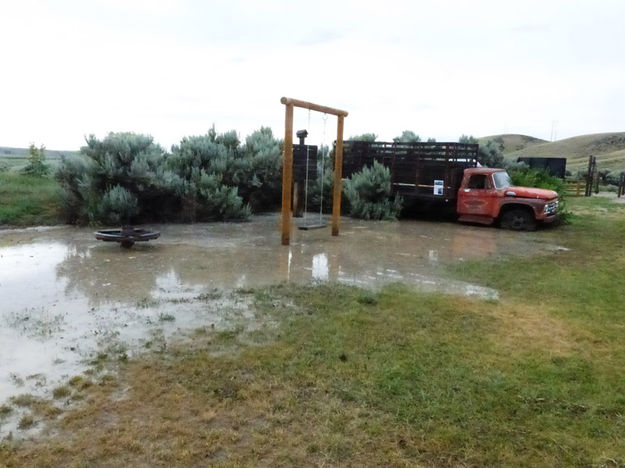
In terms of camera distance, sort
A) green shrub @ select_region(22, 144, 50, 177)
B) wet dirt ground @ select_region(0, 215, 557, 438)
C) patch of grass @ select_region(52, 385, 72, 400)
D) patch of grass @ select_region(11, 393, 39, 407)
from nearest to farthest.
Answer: patch of grass @ select_region(11, 393, 39, 407)
patch of grass @ select_region(52, 385, 72, 400)
wet dirt ground @ select_region(0, 215, 557, 438)
green shrub @ select_region(22, 144, 50, 177)

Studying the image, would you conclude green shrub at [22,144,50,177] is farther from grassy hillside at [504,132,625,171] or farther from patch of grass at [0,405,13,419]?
grassy hillside at [504,132,625,171]

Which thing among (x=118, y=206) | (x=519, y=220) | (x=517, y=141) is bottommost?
(x=519, y=220)

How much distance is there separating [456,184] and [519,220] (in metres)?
1.92

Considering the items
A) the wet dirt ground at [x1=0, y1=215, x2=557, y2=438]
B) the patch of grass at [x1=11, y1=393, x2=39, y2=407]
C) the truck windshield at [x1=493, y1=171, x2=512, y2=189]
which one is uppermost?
the truck windshield at [x1=493, y1=171, x2=512, y2=189]

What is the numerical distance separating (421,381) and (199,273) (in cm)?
407

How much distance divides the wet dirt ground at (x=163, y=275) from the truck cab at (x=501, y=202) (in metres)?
0.56

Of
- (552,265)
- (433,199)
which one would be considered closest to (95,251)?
(552,265)

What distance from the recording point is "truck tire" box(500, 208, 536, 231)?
1251 cm

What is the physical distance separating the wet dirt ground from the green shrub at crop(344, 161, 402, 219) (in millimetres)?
1721

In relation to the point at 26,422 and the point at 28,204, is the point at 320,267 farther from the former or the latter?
the point at 28,204

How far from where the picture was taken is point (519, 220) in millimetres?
12656

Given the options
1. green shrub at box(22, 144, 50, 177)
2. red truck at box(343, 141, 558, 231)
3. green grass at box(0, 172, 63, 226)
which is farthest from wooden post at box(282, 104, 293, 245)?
green shrub at box(22, 144, 50, 177)

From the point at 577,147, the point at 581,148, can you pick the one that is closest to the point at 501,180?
the point at 581,148

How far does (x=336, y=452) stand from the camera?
2.88m
